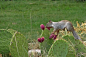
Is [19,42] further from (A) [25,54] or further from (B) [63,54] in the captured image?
(B) [63,54]

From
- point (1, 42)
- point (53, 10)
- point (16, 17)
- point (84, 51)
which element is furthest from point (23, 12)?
point (84, 51)

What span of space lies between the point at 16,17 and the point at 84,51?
3969 mm

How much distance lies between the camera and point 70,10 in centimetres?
605

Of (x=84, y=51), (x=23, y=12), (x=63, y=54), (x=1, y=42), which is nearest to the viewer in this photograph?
(x=63, y=54)

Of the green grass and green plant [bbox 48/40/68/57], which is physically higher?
green plant [bbox 48/40/68/57]

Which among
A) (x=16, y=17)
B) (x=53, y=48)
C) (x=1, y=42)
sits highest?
(x=53, y=48)

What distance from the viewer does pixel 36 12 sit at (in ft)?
19.2

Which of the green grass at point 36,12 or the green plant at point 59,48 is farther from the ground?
the green plant at point 59,48

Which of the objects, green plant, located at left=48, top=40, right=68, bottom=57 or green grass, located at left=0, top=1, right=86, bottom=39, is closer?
green plant, located at left=48, top=40, right=68, bottom=57

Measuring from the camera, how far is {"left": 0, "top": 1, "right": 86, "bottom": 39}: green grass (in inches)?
194

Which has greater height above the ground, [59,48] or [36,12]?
[59,48]

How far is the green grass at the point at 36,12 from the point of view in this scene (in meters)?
4.93

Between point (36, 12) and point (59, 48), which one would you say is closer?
point (59, 48)

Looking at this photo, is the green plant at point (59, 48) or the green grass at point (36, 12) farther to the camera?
the green grass at point (36, 12)
